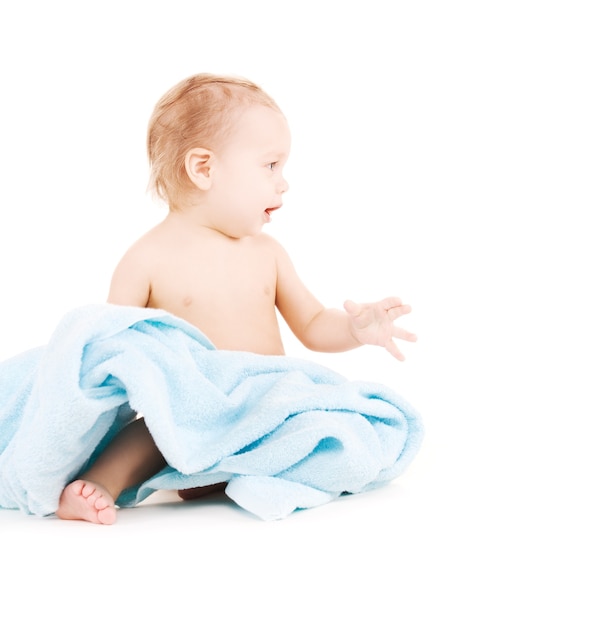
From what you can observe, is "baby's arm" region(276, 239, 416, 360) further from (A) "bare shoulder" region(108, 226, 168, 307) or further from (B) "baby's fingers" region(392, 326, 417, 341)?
(A) "bare shoulder" region(108, 226, 168, 307)

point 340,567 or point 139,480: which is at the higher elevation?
point 340,567

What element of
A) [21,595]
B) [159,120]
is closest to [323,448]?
[21,595]

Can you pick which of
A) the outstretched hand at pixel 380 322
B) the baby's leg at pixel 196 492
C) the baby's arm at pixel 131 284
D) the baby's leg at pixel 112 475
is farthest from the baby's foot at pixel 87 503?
the outstretched hand at pixel 380 322

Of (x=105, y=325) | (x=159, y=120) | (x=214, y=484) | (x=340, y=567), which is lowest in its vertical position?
(x=214, y=484)

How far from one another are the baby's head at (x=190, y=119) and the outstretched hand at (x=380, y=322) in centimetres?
44

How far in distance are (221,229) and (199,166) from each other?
0.14 m

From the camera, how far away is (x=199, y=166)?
6.57 feet

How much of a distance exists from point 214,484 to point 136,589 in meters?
0.55

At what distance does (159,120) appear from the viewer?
2039mm

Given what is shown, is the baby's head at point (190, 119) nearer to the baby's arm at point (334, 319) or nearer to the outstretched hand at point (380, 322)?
the baby's arm at point (334, 319)

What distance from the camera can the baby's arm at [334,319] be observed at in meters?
1.89

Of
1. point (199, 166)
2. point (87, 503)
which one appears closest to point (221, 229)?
point (199, 166)

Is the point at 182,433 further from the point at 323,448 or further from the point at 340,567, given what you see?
the point at 340,567

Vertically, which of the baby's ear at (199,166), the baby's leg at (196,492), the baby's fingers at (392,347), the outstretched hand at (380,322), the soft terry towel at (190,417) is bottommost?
the baby's leg at (196,492)
